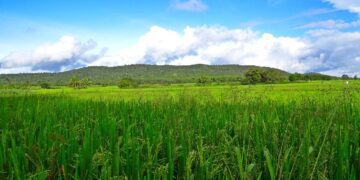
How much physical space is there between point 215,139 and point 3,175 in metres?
2.12

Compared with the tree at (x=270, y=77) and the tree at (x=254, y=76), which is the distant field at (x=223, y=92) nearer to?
the tree at (x=254, y=76)

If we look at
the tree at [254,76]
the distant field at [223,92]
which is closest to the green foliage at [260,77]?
the tree at [254,76]

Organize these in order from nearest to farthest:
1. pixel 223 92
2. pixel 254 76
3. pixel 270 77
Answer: pixel 223 92 → pixel 254 76 → pixel 270 77

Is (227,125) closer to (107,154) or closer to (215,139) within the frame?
(215,139)

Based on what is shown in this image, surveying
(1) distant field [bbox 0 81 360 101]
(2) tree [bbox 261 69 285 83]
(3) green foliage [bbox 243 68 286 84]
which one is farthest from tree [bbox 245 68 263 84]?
(1) distant field [bbox 0 81 360 101]

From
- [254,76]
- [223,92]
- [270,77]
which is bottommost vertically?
[223,92]

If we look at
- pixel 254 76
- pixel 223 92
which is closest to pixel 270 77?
pixel 254 76

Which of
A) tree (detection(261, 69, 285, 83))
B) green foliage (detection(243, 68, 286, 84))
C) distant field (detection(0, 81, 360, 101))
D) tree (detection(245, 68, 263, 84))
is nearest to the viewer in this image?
distant field (detection(0, 81, 360, 101))

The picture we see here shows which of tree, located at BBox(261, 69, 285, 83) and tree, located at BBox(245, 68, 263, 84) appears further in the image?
tree, located at BBox(261, 69, 285, 83)

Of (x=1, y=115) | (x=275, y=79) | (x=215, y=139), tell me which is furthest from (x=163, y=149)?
(x=275, y=79)

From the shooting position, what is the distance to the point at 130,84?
112438 millimetres

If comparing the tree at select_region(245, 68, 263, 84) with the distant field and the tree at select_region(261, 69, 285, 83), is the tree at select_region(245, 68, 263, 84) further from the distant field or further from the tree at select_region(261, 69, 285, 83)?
the distant field

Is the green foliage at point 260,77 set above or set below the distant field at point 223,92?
above

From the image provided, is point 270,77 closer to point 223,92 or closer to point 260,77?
point 260,77
